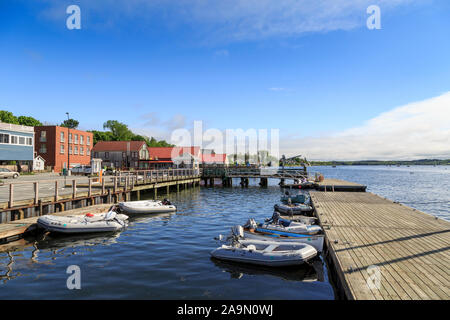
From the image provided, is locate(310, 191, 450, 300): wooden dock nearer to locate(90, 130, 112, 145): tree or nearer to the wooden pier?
the wooden pier

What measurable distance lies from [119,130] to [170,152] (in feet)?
179

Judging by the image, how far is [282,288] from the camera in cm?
953

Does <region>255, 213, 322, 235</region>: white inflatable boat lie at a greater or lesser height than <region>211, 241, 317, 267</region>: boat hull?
greater

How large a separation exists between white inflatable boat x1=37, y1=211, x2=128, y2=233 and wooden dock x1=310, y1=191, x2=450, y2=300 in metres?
11.7

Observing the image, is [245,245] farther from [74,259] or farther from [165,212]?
[165,212]

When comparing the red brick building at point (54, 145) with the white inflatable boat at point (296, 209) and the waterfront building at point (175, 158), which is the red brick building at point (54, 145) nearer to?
the waterfront building at point (175, 158)

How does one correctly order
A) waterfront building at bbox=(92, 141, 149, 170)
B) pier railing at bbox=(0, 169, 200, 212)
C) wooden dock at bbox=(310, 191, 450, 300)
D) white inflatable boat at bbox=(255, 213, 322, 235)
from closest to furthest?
wooden dock at bbox=(310, 191, 450, 300)
white inflatable boat at bbox=(255, 213, 322, 235)
pier railing at bbox=(0, 169, 200, 212)
waterfront building at bbox=(92, 141, 149, 170)

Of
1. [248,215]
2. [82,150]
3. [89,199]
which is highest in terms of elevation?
[82,150]

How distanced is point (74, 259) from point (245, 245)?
7129 mm

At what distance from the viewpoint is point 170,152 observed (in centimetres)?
8062

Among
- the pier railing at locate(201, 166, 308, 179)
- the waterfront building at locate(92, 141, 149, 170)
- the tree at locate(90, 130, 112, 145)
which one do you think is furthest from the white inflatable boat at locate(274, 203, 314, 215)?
the tree at locate(90, 130, 112, 145)

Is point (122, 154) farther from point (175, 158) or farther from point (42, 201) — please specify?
point (42, 201)

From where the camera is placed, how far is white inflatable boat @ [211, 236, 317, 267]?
36.5 ft
